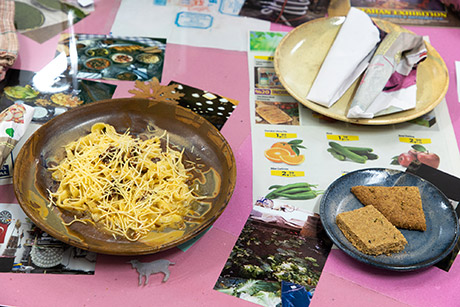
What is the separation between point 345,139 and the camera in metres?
1.49

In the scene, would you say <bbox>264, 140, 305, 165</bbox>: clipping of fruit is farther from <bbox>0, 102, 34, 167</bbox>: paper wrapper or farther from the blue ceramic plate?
<bbox>0, 102, 34, 167</bbox>: paper wrapper

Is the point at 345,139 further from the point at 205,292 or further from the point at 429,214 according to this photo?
the point at 205,292

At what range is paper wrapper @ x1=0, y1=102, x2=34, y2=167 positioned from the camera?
128 centimetres

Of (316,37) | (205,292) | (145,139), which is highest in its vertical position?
(316,37)

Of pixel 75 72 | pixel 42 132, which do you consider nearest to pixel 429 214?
pixel 42 132

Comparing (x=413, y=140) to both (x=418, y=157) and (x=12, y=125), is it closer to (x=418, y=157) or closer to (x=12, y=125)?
(x=418, y=157)

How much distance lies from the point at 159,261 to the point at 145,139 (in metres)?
0.37

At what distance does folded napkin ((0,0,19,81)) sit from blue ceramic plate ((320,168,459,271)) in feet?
3.55

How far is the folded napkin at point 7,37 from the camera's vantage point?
61.1 inches

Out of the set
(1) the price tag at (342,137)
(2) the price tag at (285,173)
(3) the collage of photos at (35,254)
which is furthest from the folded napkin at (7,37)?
(1) the price tag at (342,137)

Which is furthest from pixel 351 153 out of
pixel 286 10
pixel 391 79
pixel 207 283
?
pixel 286 10

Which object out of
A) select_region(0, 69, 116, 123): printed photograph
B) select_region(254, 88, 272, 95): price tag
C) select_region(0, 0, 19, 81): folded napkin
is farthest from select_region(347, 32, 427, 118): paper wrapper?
select_region(0, 0, 19, 81): folded napkin

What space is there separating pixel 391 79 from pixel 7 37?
1.27 meters

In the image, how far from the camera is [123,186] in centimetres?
116
